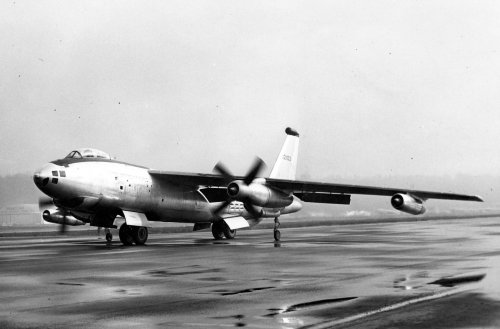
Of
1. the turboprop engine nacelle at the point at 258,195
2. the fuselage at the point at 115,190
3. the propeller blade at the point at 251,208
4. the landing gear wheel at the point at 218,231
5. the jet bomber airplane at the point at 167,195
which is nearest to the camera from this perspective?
the fuselage at the point at 115,190

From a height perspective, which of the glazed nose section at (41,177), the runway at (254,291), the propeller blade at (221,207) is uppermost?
the glazed nose section at (41,177)

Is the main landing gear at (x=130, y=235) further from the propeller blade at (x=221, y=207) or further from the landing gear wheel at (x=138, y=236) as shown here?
the propeller blade at (x=221, y=207)

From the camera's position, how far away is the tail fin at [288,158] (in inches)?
1645

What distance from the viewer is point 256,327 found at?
31.9ft

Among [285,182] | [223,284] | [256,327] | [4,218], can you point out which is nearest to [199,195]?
[285,182]

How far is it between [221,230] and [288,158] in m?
7.04

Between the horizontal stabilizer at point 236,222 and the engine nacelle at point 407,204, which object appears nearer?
the engine nacelle at point 407,204

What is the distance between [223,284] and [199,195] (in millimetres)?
21463

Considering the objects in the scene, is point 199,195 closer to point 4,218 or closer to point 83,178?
point 83,178

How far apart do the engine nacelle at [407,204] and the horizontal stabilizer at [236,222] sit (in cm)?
787

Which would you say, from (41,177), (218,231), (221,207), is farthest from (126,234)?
(218,231)

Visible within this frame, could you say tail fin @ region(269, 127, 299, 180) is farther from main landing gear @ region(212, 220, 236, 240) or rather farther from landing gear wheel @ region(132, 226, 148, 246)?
landing gear wheel @ region(132, 226, 148, 246)

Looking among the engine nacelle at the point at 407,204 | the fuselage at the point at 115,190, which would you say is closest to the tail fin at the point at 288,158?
the fuselage at the point at 115,190

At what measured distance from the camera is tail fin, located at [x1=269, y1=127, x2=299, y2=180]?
1645 inches
